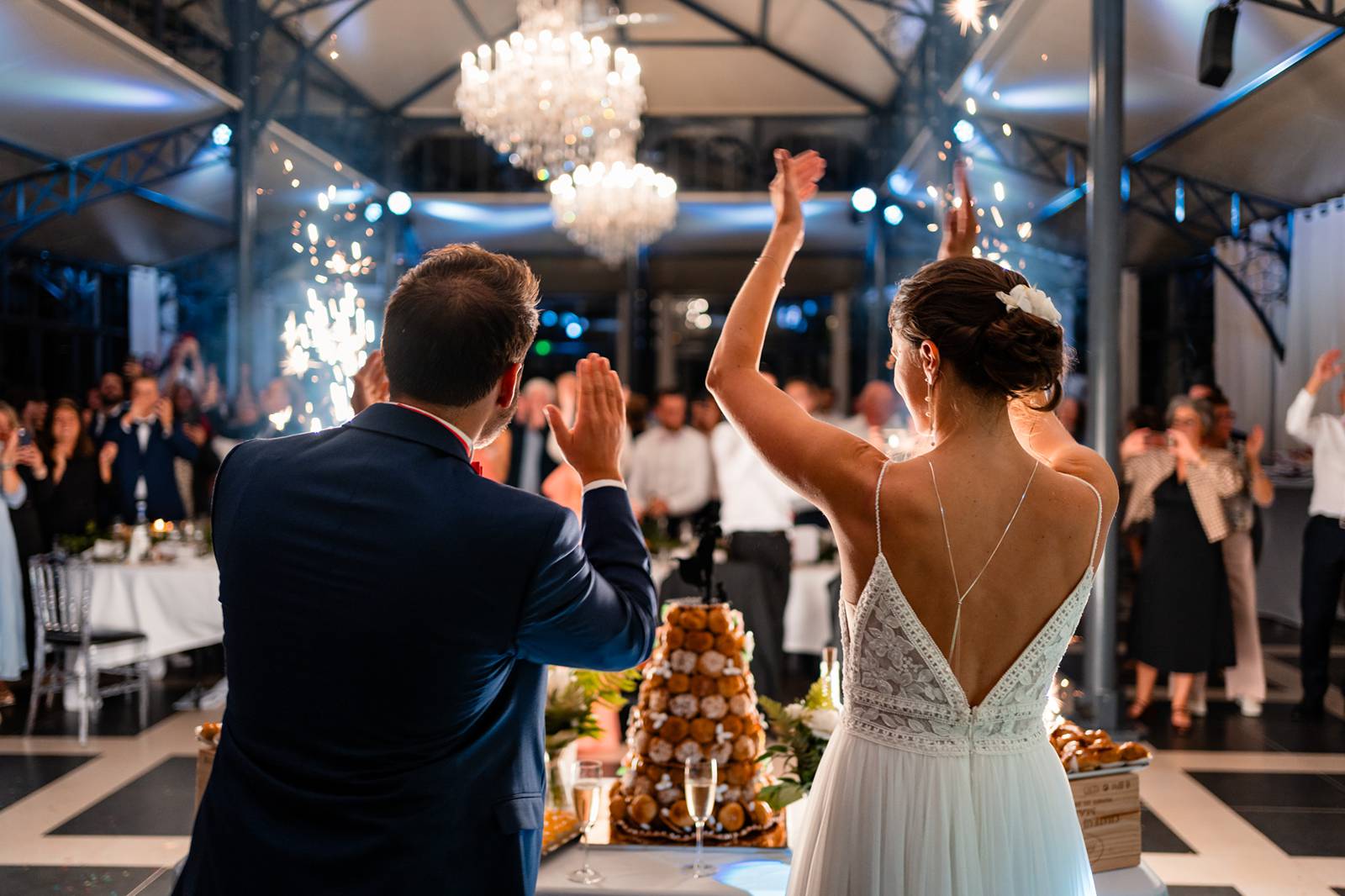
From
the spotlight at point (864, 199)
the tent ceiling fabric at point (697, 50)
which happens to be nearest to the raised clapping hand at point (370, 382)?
the tent ceiling fabric at point (697, 50)

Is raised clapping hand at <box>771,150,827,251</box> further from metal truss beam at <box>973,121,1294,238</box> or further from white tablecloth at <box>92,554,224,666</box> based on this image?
metal truss beam at <box>973,121,1294,238</box>

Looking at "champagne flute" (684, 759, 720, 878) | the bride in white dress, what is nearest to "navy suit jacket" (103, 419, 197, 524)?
"champagne flute" (684, 759, 720, 878)

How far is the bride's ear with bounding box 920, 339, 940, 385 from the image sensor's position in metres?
1.33

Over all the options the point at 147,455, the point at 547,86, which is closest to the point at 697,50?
the point at 547,86

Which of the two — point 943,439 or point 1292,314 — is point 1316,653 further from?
point 943,439

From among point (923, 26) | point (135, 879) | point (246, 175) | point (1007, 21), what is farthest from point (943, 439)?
point (923, 26)

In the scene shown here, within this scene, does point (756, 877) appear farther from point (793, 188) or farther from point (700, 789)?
point (793, 188)

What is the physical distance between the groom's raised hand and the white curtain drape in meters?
6.23

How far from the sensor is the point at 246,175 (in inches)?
326

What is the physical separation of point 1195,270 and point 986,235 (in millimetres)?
1871

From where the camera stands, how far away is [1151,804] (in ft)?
13.8

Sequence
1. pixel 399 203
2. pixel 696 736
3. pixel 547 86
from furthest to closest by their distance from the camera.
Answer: pixel 399 203
pixel 547 86
pixel 696 736

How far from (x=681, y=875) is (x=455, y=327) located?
114 cm

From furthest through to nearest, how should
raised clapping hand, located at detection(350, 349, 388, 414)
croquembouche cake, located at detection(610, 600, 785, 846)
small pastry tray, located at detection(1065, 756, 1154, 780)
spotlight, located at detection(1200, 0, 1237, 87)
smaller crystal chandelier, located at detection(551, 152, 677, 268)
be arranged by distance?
smaller crystal chandelier, located at detection(551, 152, 677, 268) → spotlight, located at detection(1200, 0, 1237, 87) → small pastry tray, located at detection(1065, 756, 1154, 780) → croquembouche cake, located at detection(610, 600, 785, 846) → raised clapping hand, located at detection(350, 349, 388, 414)
